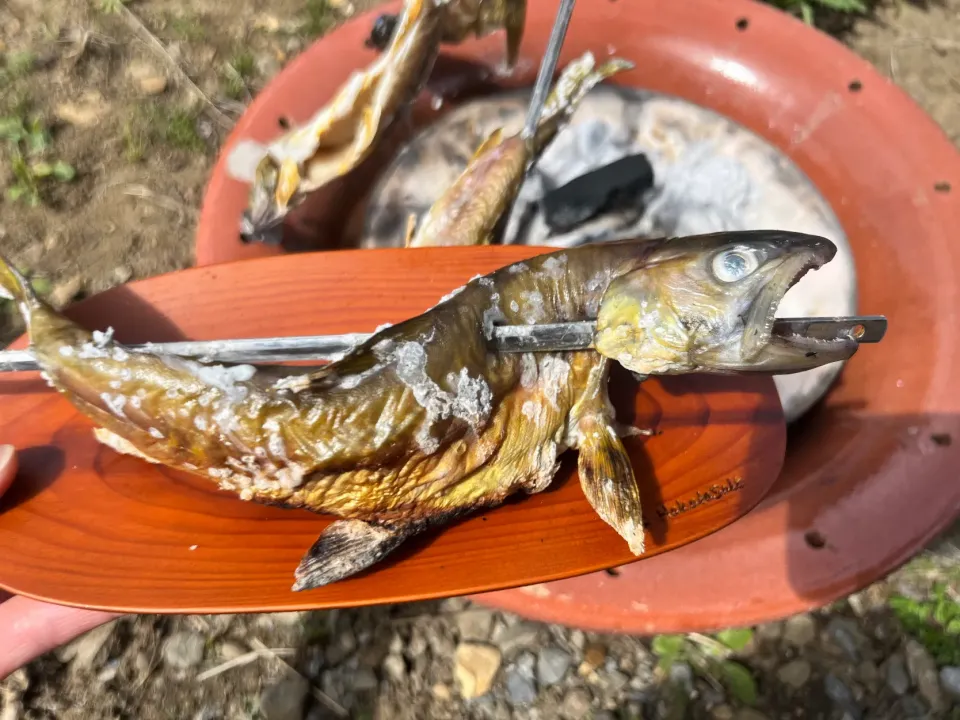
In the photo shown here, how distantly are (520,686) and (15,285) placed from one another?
1296mm

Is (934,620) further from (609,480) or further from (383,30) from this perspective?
(383,30)

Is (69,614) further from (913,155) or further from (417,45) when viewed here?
(913,155)

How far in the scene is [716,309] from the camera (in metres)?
0.82

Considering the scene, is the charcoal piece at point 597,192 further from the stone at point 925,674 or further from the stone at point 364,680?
the stone at point 925,674

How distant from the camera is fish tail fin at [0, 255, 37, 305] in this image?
3.03 feet

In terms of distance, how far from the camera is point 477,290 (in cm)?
95

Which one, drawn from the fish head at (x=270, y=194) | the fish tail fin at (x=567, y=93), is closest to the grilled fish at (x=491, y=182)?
the fish tail fin at (x=567, y=93)

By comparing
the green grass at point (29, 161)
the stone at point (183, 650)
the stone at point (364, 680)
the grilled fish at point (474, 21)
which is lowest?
the stone at point (183, 650)

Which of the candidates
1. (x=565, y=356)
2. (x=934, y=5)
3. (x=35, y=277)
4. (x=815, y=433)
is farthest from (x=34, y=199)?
(x=934, y=5)

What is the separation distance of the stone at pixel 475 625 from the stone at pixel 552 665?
0.45ft

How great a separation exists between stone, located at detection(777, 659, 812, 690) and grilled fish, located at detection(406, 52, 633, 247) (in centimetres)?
122

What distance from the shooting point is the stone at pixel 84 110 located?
195 centimetres

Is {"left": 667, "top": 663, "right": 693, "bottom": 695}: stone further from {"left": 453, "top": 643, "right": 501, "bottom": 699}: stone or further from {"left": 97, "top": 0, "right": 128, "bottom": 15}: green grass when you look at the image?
{"left": 97, "top": 0, "right": 128, "bottom": 15}: green grass

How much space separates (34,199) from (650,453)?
1918 mm
